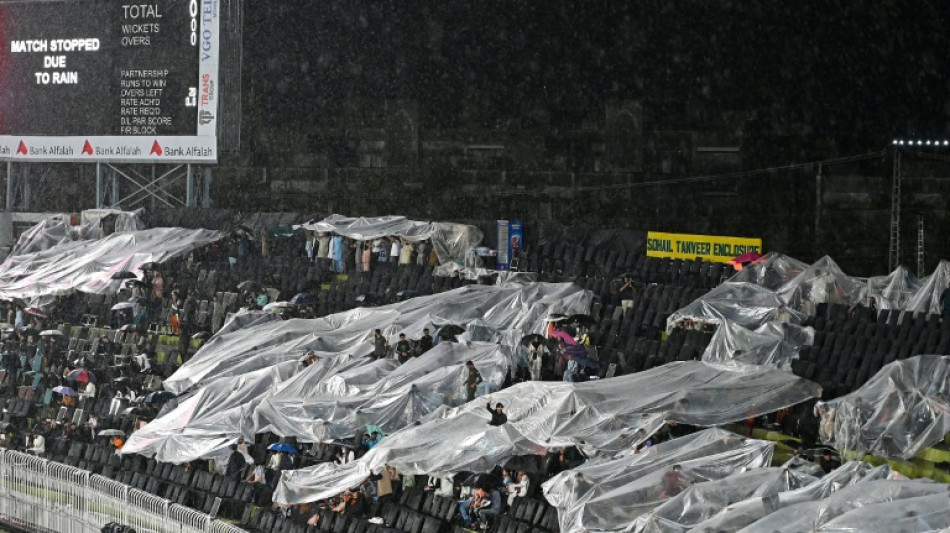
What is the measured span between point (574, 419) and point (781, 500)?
4355mm

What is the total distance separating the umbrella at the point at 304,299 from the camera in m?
27.4

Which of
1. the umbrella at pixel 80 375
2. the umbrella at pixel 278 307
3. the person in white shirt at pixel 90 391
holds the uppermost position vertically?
the umbrella at pixel 278 307

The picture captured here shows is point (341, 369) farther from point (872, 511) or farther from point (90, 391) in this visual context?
point (872, 511)

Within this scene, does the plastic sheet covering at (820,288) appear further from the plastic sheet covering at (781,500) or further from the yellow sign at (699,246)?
the plastic sheet covering at (781,500)

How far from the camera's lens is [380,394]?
71.3ft

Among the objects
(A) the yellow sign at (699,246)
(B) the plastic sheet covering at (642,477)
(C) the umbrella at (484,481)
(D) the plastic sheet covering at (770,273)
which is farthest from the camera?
(A) the yellow sign at (699,246)

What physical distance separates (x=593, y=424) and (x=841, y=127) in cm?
1311

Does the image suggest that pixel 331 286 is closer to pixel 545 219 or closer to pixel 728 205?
pixel 545 219

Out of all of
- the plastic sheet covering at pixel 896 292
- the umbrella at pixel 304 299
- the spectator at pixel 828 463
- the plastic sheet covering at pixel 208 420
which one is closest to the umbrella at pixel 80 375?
the plastic sheet covering at pixel 208 420

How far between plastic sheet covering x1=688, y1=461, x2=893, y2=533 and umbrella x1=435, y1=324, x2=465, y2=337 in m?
9.32

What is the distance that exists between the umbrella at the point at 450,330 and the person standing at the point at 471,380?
2.21m

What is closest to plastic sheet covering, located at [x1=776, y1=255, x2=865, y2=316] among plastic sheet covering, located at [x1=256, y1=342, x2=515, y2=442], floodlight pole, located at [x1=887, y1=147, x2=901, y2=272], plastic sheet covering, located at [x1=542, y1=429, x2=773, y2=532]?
floodlight pole, located at [x1=887, y1=147, x2=901, y2=272]

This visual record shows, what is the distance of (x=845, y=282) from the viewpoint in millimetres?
22281

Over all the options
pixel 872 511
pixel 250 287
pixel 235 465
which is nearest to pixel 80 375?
pixel 250 287
